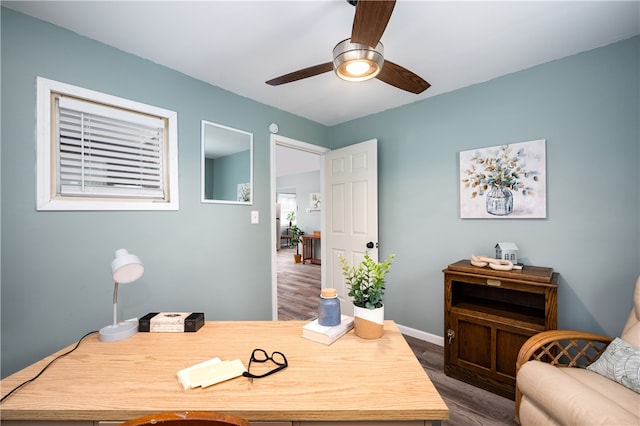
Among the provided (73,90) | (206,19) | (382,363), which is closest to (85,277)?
(73,90)

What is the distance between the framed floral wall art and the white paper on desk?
89.3 inches

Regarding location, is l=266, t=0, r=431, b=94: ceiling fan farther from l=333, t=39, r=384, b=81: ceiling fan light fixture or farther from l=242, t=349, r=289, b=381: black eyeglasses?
l=242, t=349, r=289, b=381: black eyeglasses

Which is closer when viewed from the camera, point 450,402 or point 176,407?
point 176,407

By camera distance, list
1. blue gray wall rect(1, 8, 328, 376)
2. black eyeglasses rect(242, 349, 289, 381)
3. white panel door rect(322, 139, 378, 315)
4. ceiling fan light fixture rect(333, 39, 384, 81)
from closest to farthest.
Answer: black eyeglasses rect(242, 349, 289, 381), ceiling fan light fixture rect(333, 39, 384, 81), blue gray wall rect(1, 8, 328, 376), white panel door rect(322, 139, 378, 315)

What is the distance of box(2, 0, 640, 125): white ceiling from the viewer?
1480 mm

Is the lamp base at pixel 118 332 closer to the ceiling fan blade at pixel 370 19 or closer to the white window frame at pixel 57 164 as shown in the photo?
the white window frame at pixel 57 164

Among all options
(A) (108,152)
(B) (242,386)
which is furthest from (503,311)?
(A) (108,152)

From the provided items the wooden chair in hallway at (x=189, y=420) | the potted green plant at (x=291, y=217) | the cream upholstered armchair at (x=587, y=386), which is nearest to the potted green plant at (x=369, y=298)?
the wooden chair in hallway at (x=189, y=420)

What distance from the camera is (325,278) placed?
11.1ft

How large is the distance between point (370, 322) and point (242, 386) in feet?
1.82

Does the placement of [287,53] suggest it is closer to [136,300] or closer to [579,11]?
[579,11]

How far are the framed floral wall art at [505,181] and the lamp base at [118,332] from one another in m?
2.55

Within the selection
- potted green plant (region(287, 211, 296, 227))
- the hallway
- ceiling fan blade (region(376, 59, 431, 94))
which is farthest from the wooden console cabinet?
potted green plant (region(287, 211, 296, 227))

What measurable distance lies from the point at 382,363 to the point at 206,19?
6.64 ft
